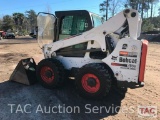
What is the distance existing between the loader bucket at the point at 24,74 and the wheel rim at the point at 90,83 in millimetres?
1936

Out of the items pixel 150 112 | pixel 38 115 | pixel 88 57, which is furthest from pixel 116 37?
pixel 38 115

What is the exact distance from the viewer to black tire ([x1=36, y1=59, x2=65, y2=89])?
5820mm

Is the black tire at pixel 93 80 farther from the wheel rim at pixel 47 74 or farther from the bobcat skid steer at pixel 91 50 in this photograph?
the wheel rim at pixel 47 74

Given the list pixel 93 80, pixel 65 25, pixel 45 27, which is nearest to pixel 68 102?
pixel 93 80

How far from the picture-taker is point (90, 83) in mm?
5215

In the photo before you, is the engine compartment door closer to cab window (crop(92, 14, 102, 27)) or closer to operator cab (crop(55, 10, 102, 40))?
operator cab (crop(55, 10, 102, 40))

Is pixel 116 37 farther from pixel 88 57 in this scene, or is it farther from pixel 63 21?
pixel 63 21

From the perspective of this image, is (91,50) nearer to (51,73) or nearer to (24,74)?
(51,73)

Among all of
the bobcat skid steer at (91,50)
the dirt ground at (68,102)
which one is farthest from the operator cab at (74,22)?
the dirt ground at (68,102)

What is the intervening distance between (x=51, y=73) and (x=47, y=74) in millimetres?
138

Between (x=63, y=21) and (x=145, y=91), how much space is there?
3.16m

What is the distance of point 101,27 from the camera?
5250 mm

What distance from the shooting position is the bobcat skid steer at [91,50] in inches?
192

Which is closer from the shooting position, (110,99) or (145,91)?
(110,99)
